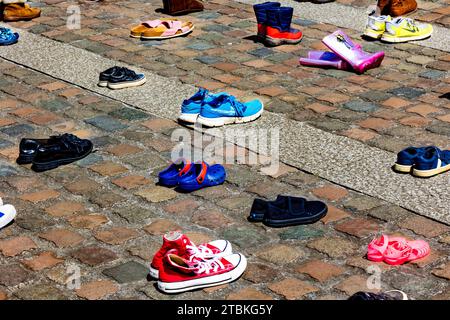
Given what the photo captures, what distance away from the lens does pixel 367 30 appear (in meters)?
8.49

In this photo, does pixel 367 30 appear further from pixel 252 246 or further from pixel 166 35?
pixel 252 246

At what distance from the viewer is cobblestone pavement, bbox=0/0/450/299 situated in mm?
4836

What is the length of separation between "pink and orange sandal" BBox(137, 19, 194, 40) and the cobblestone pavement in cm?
12

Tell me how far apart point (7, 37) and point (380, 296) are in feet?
18.2

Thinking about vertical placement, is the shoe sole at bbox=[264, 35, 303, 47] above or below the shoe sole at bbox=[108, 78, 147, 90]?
above

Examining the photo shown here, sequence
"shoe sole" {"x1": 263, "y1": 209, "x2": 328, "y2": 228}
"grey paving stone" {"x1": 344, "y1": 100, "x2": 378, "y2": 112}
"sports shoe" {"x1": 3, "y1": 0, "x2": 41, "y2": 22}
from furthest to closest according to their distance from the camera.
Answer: "sports shoe" {"x1": 3, "y1": 0, "x2": 41, "y2": 22} → "grey paving stone" {"x1": 344, "y1": 100, "x2": 378, "y2": 112} → "shoe sole" {"x1": 263, "y1": 209, "x2": 328, "y2": 228}

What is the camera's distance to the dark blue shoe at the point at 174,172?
5852mm

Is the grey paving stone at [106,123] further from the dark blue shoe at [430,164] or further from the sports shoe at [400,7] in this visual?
the sports shoe at [400,7]

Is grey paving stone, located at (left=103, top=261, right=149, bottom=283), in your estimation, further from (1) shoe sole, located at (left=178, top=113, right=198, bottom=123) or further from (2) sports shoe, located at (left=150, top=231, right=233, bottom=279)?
(1) shoe sole, located at (left=178, top=113, right=198, bottom=123)

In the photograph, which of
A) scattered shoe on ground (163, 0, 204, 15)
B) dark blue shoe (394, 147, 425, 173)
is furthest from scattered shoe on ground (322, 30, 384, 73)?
scattered shoe on ground (163, 0, 204, 15)

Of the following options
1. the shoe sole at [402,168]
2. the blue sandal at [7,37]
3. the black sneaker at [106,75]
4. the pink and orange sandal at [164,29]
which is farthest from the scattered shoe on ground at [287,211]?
the blue sandal at [7,37]

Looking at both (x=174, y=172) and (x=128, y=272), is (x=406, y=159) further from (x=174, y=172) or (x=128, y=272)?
(x=128, y=272)

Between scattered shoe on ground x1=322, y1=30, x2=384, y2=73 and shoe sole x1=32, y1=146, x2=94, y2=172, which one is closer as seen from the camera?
shoe sole x1=32, y1=146, x2=94, y2=172

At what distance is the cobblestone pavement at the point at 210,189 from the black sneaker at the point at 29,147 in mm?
74
